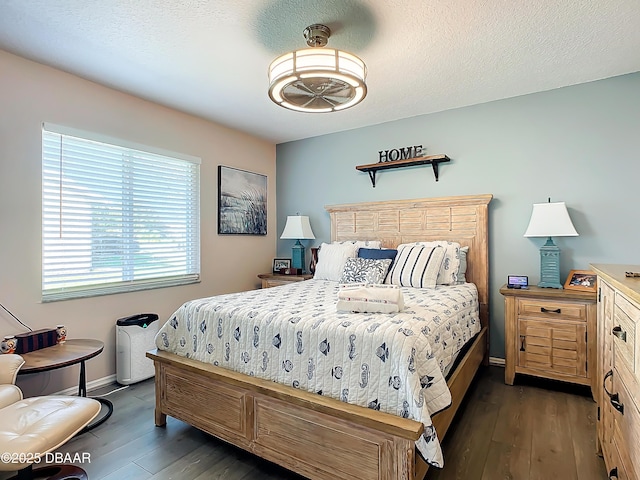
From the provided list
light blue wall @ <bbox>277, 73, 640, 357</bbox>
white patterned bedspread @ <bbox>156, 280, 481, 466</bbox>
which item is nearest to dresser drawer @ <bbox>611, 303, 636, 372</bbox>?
white patterned bedspread @ <bbox>156, 280, 481, 466</bbox>

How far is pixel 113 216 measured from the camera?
298cm

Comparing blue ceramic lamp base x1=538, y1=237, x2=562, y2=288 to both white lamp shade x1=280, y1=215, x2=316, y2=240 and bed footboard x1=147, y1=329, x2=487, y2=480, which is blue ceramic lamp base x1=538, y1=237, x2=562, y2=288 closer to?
bed footboard x1=147, y1=329, x2=487, y2=480

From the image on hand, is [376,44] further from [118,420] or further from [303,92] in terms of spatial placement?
[118,420]

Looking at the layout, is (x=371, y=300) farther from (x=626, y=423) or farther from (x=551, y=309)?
(x=551, y=309)

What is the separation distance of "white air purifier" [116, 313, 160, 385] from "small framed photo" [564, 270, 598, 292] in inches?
A: 141

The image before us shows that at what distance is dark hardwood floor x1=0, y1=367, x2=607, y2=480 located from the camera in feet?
5.79

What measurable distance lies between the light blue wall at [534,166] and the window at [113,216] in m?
1.70

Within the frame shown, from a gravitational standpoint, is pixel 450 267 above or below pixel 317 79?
below

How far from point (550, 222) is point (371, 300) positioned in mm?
1923

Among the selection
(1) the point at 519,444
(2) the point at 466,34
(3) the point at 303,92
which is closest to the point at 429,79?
(2) the point at 466,34

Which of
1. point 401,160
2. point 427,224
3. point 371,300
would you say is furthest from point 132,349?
point 401,160

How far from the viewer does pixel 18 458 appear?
51.4 inches

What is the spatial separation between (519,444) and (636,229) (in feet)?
6.60

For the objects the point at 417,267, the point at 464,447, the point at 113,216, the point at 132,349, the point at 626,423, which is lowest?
the point at 464,447
